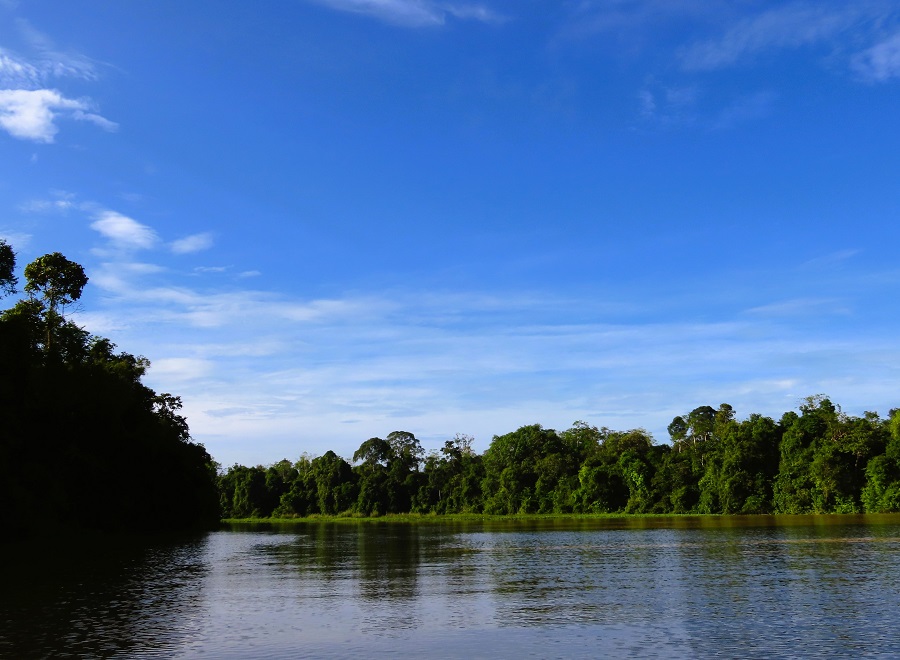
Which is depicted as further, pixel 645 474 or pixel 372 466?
pixel 372 466

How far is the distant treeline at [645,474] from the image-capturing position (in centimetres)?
10288

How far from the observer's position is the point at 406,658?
16.5 metres

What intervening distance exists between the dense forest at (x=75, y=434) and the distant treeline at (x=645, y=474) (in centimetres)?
7115

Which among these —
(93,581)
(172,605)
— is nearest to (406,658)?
(172,605)

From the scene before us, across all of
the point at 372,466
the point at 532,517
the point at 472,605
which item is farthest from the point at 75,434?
the point at 372,466

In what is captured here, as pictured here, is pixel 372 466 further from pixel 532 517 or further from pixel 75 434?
pixel 75 434

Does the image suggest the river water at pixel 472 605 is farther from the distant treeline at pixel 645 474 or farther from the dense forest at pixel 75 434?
the distant treeline at pixel 645 474

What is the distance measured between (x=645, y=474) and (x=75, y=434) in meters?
92.9

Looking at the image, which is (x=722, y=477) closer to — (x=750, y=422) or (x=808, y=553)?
(x=750, y=422)

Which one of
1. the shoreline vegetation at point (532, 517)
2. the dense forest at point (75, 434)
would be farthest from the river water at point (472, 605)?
the shoreline vegetation at point (532, 517)

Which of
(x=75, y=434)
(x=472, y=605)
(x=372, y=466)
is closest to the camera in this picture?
(x=472, y=605)

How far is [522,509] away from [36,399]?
346 ft

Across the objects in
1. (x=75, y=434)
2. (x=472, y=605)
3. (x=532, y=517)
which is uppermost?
Result: (x=75, y=434)

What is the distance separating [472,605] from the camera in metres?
24.2
